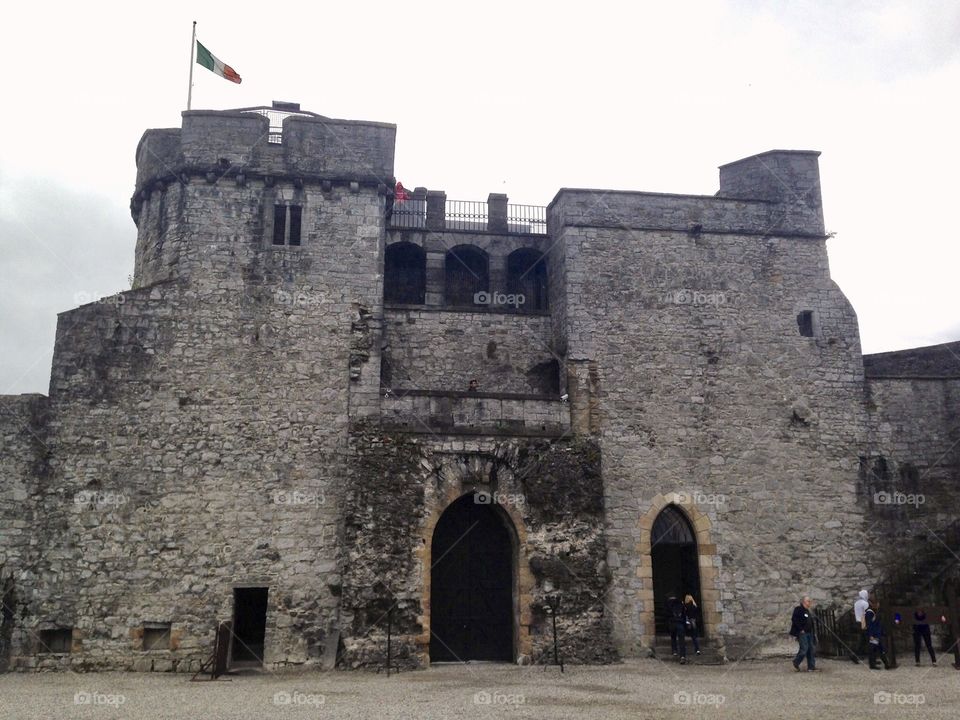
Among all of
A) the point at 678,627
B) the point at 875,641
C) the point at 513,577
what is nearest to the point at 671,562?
the point at 678,627

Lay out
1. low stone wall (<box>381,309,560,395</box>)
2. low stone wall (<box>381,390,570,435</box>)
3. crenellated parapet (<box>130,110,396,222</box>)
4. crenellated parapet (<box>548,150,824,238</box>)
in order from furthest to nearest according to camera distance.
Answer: crenellated parapet (<box>548,150,824,238</box>) < low stone wall (<box>381,309,560,395</box>) < crenellated parapet (<box>130,110,396,222</box>) < low stone wall (<box>381,390,570,435</box>)

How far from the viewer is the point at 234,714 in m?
11.3

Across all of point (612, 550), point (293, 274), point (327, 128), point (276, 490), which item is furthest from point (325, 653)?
point (327, 128)

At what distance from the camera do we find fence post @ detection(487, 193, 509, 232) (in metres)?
24.0

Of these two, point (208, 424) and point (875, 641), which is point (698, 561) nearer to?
point (875, 641)

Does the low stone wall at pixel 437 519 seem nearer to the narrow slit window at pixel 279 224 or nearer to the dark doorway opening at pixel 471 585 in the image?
the dark doorway opening at pixel 471 585

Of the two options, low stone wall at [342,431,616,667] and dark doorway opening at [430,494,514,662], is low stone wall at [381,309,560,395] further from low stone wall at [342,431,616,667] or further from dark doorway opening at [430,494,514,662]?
dark doorway opening at [430,494,514,662]

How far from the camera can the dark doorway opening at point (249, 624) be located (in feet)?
55.2

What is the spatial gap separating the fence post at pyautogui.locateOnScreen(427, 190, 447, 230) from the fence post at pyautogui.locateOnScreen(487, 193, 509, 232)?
1.27 m

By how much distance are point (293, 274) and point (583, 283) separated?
6661 millimetres

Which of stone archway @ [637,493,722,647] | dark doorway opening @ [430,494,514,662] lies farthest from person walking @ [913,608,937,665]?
dark doorway opening @ [430,494,514,662]

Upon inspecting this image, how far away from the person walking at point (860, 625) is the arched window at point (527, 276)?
10572 mm

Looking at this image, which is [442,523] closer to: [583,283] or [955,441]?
[583,283]

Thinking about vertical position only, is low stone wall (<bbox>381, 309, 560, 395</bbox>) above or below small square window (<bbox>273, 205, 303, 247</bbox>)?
below
